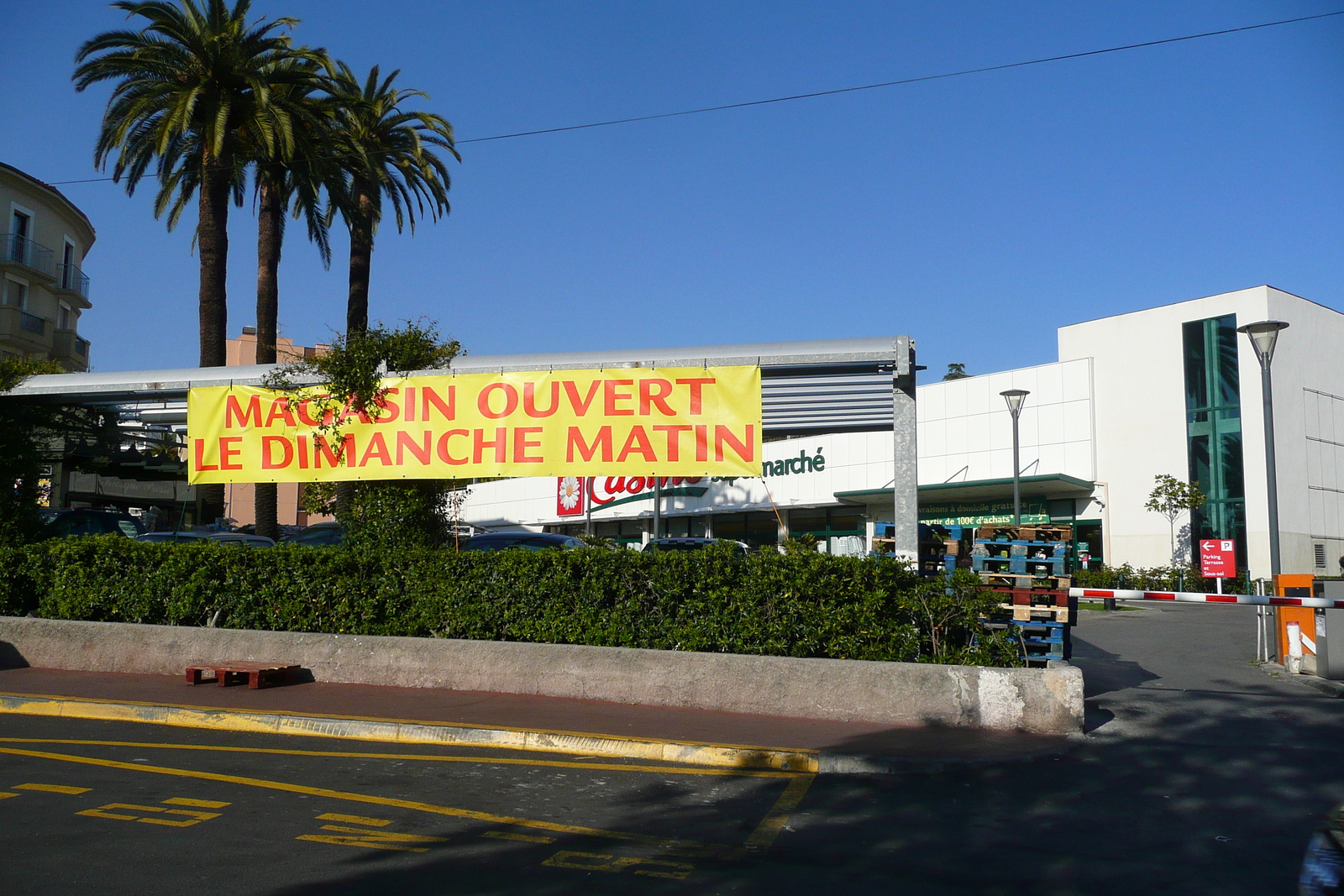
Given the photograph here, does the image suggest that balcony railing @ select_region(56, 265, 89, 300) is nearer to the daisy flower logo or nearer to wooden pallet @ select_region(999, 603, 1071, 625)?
the daisy flower logo

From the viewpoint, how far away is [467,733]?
820cm

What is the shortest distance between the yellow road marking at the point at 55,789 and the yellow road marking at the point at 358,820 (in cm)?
173

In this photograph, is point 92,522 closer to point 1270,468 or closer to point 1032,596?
point 1032,596

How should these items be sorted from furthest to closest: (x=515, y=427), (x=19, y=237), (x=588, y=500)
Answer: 1. (x=19, y=237)
2. (x=588, y=500)
3. (x=515, y=427)

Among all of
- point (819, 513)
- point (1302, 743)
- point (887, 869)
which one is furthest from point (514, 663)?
point (819, 513)

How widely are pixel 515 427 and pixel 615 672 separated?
3144 millimetres

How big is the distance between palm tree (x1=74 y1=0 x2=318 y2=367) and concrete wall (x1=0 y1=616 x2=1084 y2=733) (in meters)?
11.5

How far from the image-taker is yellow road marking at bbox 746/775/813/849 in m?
5.55

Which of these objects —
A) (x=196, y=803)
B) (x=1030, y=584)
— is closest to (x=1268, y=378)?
(x=1030, y=584)

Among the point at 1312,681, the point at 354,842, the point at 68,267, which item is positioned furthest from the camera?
the point at 68,267

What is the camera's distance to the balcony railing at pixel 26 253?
1715 inches

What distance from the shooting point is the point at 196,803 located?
6129 millimetres

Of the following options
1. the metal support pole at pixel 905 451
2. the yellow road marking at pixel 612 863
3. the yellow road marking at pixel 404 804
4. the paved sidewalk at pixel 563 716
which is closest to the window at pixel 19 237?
the paved sidewalk at pixel 563 716

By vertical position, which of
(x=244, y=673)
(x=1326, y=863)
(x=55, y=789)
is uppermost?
(x=1326, y=863)
